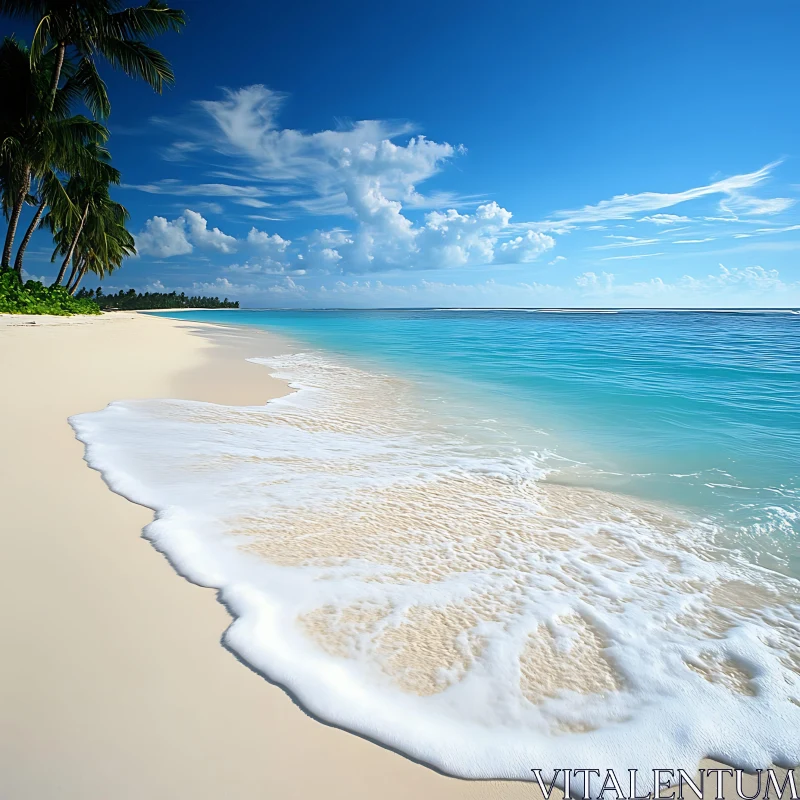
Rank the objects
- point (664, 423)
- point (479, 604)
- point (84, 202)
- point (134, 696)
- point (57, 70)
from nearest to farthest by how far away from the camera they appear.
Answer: point (134, 696), point (479, 604), point (664, 423), point (57, 70), point (84, 202)

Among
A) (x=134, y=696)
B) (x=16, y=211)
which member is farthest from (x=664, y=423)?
(x=16, y=211)

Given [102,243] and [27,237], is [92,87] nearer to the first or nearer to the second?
[27,237]

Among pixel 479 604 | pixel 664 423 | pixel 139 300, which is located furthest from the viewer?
pixel 139 300

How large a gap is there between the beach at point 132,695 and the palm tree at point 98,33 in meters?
22.9

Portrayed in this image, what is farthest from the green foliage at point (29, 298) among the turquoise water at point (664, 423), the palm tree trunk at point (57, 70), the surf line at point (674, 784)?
the surf line at point (674, 784)

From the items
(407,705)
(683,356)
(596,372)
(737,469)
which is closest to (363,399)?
(737,469)

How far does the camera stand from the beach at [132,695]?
1.43 meters

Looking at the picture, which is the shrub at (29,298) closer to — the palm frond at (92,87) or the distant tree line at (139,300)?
the palm frond at (92,87)

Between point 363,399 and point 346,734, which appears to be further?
point 363,399

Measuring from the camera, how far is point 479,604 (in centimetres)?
241

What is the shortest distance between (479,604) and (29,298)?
2304 cm

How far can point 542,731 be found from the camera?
168cm

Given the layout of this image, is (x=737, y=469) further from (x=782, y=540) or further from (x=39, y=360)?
(x=39, y=360)

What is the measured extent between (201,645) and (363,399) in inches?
232
